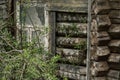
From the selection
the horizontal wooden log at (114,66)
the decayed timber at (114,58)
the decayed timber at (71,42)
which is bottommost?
the horizontal wooden log at (114,66)

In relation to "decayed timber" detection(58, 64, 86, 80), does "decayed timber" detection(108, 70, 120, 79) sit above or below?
above

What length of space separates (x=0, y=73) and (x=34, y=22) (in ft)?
6.60

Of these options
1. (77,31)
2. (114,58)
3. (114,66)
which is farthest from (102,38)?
(77,31)

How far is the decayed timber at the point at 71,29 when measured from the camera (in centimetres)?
567

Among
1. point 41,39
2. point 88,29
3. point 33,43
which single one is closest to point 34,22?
point 41,39

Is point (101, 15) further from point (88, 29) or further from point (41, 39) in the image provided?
point (41, 39)

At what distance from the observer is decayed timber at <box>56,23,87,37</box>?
5.67 m

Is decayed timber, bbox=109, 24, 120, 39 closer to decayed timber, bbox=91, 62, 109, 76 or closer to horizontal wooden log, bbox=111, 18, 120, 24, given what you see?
horizontal wooden log, bbox=111, 18, 120, 24

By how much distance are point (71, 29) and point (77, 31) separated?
147mm

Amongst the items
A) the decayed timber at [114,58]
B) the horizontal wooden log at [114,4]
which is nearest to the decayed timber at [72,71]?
the decayed timber at [114,58]

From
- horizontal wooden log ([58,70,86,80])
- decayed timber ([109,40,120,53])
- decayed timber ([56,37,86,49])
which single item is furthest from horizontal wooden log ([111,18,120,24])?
horizontal wooden log ([58,70,86,80])

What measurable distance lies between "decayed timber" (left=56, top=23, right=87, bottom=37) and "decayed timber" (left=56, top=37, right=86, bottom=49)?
0.22 ft

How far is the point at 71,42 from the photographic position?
5.89 m

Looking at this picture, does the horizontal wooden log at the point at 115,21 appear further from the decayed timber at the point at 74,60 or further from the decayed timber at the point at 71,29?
the decayed timber at the point at 74,60
